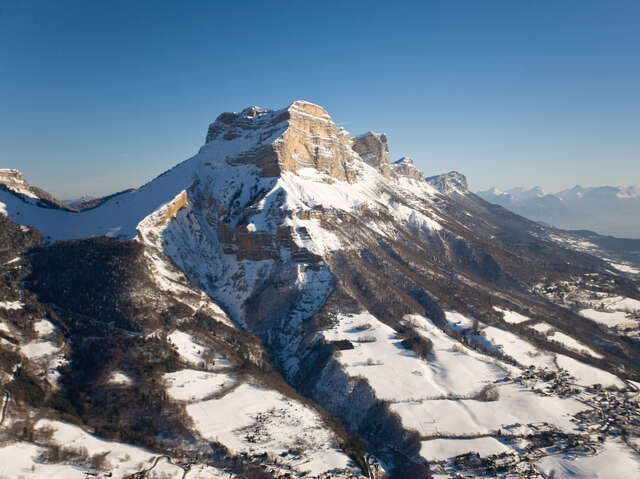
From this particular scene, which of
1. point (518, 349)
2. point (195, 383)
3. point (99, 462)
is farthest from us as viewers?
point (518, 349)

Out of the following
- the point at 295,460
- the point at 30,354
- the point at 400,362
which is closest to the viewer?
the point at 295,460

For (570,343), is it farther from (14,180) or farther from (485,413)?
(14,180)

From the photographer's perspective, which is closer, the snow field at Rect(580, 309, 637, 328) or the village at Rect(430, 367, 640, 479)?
the village at Rect(430, 367, 640, 479)

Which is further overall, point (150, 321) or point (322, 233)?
point (322, 233)

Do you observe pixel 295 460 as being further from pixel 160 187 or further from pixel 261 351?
pixel 160 187

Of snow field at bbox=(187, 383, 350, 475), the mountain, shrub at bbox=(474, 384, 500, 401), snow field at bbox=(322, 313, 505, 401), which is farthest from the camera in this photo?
snow field at bbox=(322, 313, 505, 401)

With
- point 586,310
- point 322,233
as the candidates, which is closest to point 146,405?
point 322,233

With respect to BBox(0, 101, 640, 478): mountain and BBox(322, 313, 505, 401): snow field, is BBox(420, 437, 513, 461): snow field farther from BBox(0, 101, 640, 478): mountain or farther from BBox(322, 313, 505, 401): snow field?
BBox(322, 313, 505, 401): snow field

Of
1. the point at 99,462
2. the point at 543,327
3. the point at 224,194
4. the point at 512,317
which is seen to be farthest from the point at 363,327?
the point at 224,194

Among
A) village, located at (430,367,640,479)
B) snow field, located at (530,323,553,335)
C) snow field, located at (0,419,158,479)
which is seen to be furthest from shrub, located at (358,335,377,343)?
snow field, located at (0,419,158,479)
